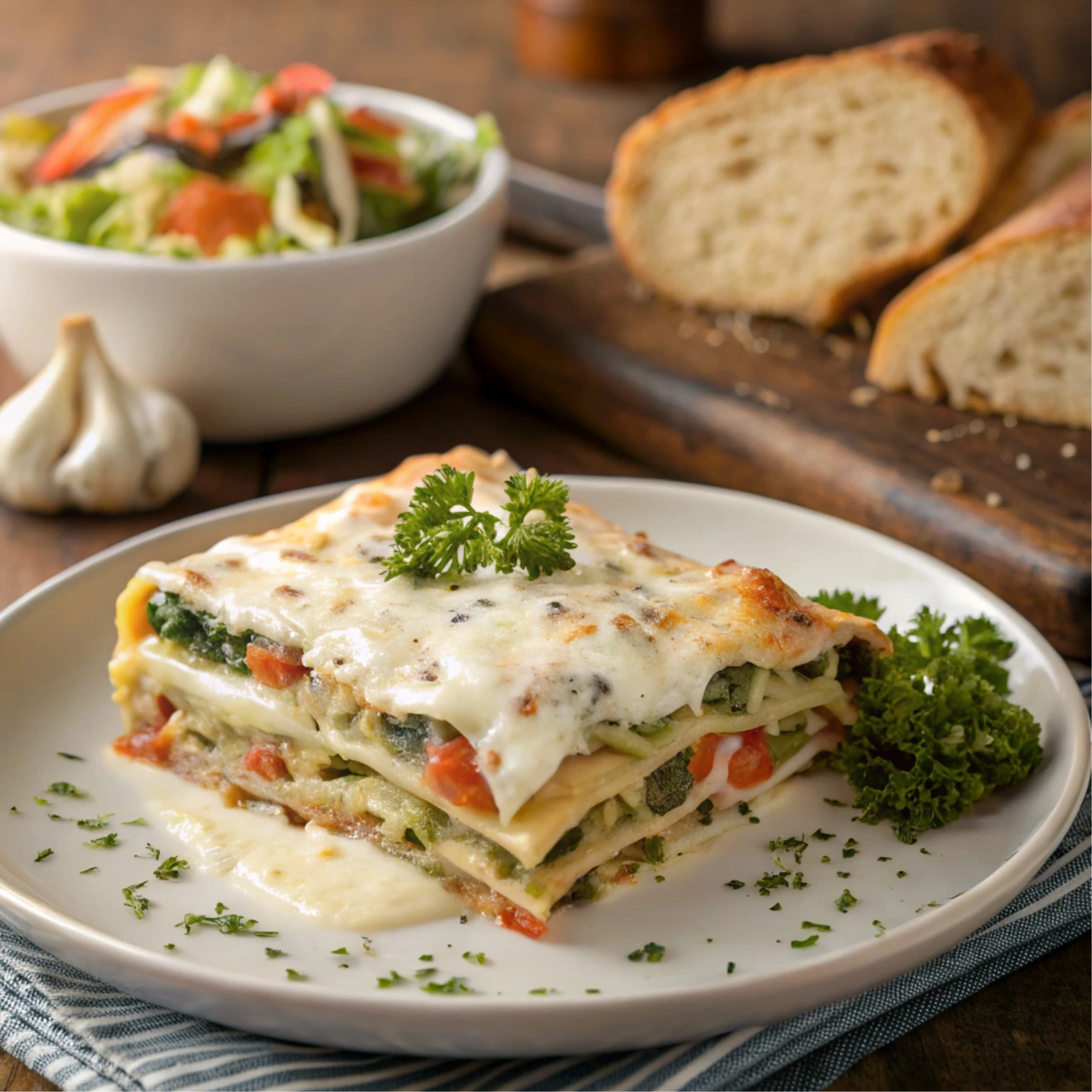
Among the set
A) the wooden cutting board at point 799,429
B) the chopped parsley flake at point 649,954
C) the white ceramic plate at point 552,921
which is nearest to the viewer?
the white ceramic plate at point 552,921

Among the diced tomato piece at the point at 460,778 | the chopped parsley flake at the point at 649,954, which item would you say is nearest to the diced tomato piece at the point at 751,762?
the chopped parsley flake at the point at 649,954

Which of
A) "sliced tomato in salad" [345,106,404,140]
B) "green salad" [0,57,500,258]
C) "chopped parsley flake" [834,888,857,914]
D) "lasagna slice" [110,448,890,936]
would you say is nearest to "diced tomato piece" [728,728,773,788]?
"lasagna slice" [110,448,890,936]

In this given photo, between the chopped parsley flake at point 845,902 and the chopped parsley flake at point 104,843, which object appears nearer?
the chopped parsley flake at point 845,902

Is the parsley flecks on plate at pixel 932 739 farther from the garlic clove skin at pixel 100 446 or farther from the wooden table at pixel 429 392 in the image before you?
the garlic clove skin at pixel 100 446

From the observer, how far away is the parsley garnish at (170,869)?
251cm

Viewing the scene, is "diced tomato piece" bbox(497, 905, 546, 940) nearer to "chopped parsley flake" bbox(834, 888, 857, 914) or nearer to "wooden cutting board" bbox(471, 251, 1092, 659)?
"chopped parsley flake" bbox(834, 888, 857, 914)

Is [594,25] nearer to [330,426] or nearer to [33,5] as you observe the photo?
[330,426]

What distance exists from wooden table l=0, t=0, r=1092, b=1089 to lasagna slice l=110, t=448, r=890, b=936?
0.60m

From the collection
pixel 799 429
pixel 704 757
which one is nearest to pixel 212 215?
pixel 799 429

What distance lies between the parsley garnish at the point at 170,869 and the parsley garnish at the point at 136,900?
1.3 inches

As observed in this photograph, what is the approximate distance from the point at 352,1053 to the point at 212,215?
9.29ft

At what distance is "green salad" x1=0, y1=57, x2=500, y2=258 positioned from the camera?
14.1 ft

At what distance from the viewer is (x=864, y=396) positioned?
4320mm

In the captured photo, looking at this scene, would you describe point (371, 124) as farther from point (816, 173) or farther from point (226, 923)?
point (226, 923)
